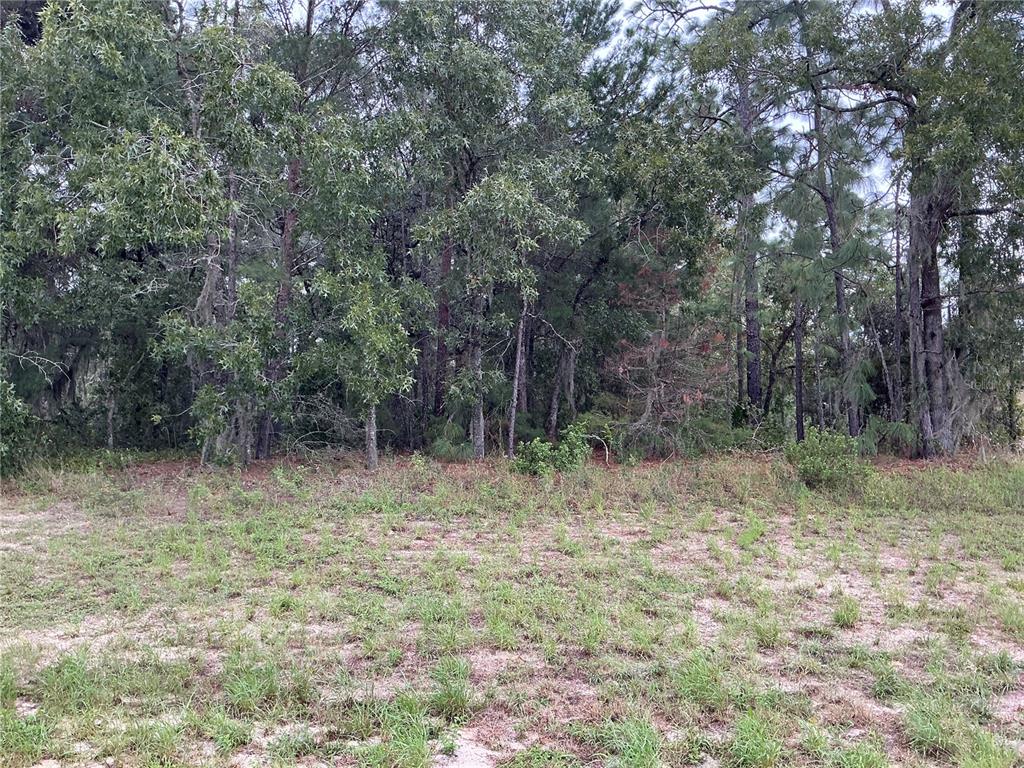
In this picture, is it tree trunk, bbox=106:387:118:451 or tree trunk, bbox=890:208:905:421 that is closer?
tree trunk, bbox=106:387:118:451

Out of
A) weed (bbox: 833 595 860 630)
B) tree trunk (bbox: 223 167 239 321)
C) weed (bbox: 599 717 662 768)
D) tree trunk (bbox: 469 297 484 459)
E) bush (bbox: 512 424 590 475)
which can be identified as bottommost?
weed (bbox: 599 717 662 768)

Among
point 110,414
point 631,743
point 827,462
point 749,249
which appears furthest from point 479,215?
point 631,743

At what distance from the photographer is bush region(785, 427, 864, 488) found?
798 cm

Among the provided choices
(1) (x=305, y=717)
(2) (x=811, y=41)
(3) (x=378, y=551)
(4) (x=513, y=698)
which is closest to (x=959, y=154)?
(2) (x=811, y=41)

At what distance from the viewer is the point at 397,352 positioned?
29.7 feet

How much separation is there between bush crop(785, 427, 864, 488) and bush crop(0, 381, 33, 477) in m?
8.43

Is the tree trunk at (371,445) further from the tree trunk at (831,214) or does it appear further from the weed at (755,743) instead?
the weed at (755,743)

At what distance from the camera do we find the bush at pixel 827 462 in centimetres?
798

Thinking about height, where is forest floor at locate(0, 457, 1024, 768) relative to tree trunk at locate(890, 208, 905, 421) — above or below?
below

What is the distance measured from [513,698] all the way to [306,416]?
8354mm

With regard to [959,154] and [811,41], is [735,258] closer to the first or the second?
[811,41]

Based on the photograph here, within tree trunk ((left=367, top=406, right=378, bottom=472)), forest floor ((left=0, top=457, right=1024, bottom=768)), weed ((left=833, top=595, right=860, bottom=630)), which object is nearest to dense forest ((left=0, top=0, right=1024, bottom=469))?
tree trunk ((left=367, top=406, right=378, bottom=472))

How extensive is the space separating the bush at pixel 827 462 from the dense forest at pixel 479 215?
271 centimetres

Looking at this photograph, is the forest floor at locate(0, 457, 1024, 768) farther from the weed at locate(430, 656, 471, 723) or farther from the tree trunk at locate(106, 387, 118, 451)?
the tree trunk at locate(106, 387, 118, 451)
